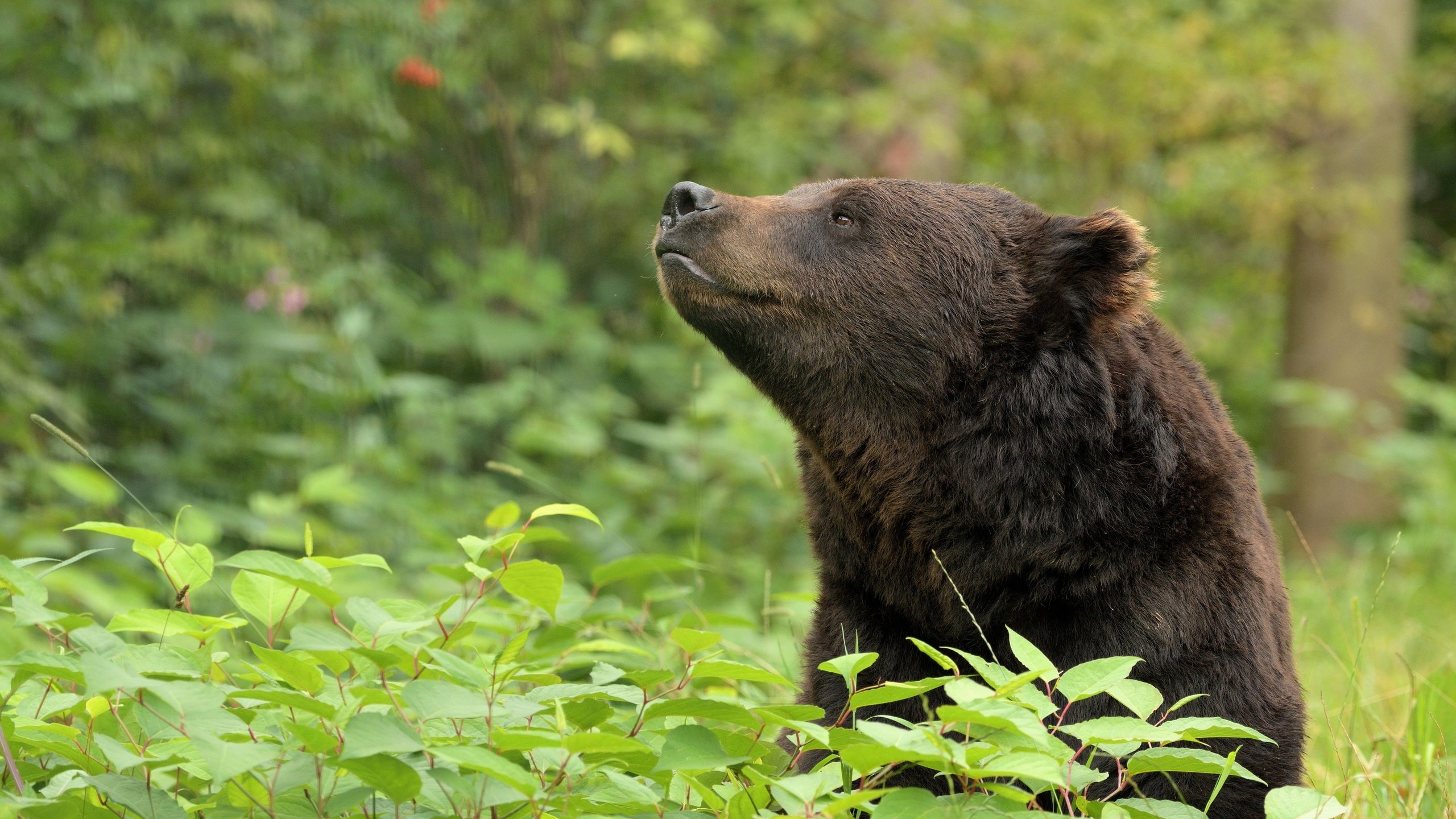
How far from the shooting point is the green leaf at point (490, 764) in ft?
4.80

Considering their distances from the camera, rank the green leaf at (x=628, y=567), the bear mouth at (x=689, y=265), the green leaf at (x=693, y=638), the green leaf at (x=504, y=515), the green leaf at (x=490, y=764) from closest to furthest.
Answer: the green leaf at (x=490, y=764)
the green leaf at (x=693, y=638)
the green leaf at (x=504, y=515)
the green leaf at (x=628, y=567)
the bear mouth at (x=689, y=265)

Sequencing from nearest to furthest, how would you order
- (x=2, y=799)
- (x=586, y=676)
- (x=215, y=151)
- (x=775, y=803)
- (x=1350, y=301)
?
(x=2, y=799), (x=775, y=803), (x=586, y=676), (x=215, y=151), (x=1350, y=301)

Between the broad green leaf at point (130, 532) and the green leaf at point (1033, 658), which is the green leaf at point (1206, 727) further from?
the broad green leaf at point (130, 532)

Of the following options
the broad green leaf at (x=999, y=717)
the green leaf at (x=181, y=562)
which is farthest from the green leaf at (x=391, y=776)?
the broad green leaf at (x=999, y=717)

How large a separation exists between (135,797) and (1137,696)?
4.31ft

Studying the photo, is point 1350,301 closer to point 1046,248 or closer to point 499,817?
point 1046,248

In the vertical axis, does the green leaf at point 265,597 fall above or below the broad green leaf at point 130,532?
below

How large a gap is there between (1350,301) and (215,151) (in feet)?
27.0

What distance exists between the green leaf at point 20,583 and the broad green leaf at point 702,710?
0.83 meters

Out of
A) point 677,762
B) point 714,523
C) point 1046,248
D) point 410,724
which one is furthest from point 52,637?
point 714,523

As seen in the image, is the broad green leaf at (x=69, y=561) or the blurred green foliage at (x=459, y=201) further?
the blurred green foliage at (x=459, y=201)

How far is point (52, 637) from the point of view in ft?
6.05

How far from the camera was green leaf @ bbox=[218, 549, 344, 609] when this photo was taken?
1.70 meters

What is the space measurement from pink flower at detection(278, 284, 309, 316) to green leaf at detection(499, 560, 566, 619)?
4111 millimetres
